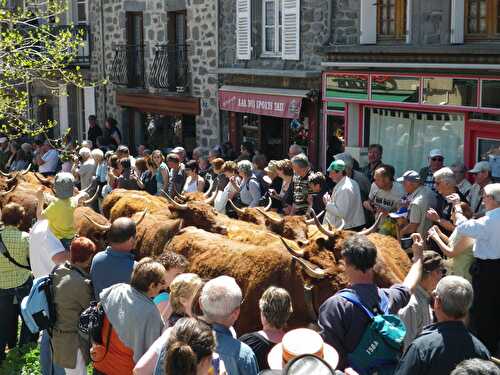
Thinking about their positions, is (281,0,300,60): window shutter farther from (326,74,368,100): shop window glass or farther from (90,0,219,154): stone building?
(90,0,219,154): stone building

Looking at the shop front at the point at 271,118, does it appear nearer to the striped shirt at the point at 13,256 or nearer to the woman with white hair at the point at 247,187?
the woman with white hair at the point at 247,187

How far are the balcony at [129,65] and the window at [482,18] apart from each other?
10468 mm

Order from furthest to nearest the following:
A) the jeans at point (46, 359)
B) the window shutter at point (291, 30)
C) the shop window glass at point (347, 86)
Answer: the window shutter at point (291, 30) < the shop window glass at point (347, 86) < the jeans at point (46, 359)

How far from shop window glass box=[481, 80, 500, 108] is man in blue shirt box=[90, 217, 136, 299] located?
586 cm

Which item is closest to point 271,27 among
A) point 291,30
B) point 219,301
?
point 291,30

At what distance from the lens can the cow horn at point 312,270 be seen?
6582 millimetres

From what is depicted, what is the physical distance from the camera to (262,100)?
50.1 feet

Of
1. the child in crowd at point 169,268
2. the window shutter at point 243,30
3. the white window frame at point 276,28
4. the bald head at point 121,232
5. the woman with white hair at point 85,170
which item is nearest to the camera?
the child in crowd at point 169,268

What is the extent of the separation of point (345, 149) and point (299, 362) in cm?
981

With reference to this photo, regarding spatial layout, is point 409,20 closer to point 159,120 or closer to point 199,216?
point 199,216

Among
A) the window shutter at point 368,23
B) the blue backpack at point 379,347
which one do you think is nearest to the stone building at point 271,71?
the window shutter at point 368,23

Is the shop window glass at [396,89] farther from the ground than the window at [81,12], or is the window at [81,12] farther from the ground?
the window at [81,12]

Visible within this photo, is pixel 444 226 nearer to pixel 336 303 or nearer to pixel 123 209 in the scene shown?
pixel 336 303

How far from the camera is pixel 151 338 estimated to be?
5.61 m
